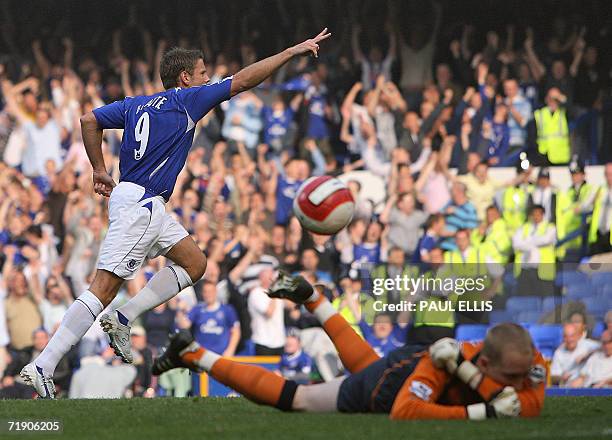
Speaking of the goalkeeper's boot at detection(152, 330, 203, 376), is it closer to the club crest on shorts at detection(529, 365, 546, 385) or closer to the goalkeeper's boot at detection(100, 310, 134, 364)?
the goalkeeper's boot at detection(100, 310, 134, 364)

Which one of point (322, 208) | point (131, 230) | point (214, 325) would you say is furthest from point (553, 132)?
point (131, 230)

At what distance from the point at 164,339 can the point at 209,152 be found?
8.73 feet

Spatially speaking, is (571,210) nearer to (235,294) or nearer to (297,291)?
(235,294)

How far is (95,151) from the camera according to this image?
25.9 feet

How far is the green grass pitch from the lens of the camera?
17.8 feet

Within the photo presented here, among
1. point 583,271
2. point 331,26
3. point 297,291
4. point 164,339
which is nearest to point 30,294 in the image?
point 164,339

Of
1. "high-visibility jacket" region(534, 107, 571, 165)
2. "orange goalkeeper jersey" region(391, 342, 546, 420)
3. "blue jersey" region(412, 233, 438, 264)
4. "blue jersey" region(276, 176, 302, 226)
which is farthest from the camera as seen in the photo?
"blue jersey" region(276, 176, 302, 226)

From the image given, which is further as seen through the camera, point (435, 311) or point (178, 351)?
point (435, 311)

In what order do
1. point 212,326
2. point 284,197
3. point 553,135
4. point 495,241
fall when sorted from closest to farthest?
point 212,326 → point 495,241 → point 553,135 → point 284,197

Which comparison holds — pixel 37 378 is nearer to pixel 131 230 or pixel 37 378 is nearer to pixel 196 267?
pixel 131 230

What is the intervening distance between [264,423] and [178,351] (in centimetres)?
58

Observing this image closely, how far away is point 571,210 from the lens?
13.8 metres

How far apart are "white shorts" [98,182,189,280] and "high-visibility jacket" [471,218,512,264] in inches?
256

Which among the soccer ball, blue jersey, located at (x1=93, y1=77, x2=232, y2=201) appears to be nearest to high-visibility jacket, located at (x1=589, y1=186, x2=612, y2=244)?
the soccer ball
